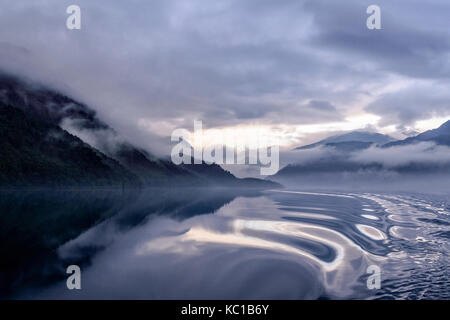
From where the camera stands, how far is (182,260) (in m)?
18.6

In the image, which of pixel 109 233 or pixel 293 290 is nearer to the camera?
pixel 293 290

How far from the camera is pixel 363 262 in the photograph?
59.1 feet

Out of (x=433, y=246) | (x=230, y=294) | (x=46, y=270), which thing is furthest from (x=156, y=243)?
(x=433, y=246)

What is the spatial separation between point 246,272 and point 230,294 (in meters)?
3.08

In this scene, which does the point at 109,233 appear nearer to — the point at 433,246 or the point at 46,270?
the point at 46,270

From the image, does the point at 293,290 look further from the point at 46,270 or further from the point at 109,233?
the point at 109,233
